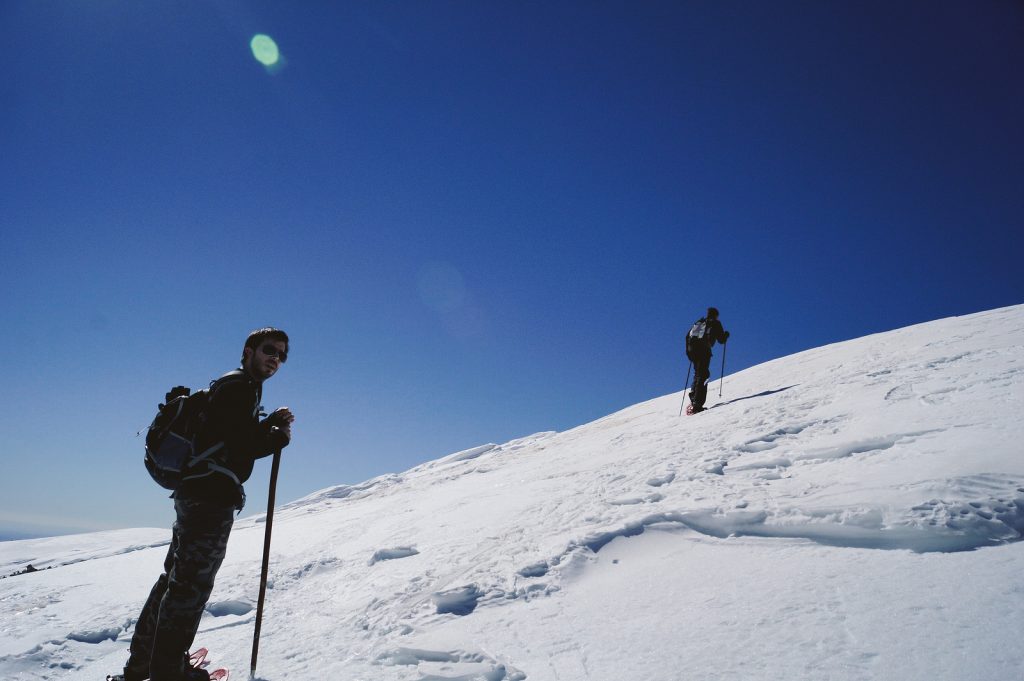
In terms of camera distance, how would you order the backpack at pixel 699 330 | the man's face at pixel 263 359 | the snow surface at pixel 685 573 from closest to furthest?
1. the snow surface at pixel 685 573
2. the man's face at pixel 263 359
3. the backpack at pixel 699 330

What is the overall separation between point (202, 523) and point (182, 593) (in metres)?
0.37

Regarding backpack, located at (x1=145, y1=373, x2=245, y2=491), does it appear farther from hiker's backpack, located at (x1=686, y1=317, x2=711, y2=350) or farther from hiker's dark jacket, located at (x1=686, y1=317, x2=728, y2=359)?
hiker's backpack, located at (x1=686, y1=317, x2=711, y2=350)

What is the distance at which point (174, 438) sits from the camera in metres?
2.73

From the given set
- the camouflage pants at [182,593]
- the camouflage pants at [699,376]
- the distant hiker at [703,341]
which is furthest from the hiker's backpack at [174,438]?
the distant hiker at [703,341]

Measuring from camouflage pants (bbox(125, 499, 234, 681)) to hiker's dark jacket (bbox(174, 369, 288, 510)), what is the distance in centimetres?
7

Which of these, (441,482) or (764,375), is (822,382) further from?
(441,482)

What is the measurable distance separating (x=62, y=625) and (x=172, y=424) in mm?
2819

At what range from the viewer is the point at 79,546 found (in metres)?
12.3

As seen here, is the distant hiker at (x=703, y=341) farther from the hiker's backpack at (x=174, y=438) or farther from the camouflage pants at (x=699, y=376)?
the hiker's backpack at (x=174, y=438)

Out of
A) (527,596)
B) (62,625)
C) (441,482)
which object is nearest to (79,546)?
(441,482)

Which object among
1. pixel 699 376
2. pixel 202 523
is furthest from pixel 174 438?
pixel 699 376

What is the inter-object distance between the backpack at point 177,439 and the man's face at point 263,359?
227 millimetres

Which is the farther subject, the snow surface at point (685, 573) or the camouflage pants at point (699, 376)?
the camouflage pants at point (699, 376)

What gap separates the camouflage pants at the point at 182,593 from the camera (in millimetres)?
2607
